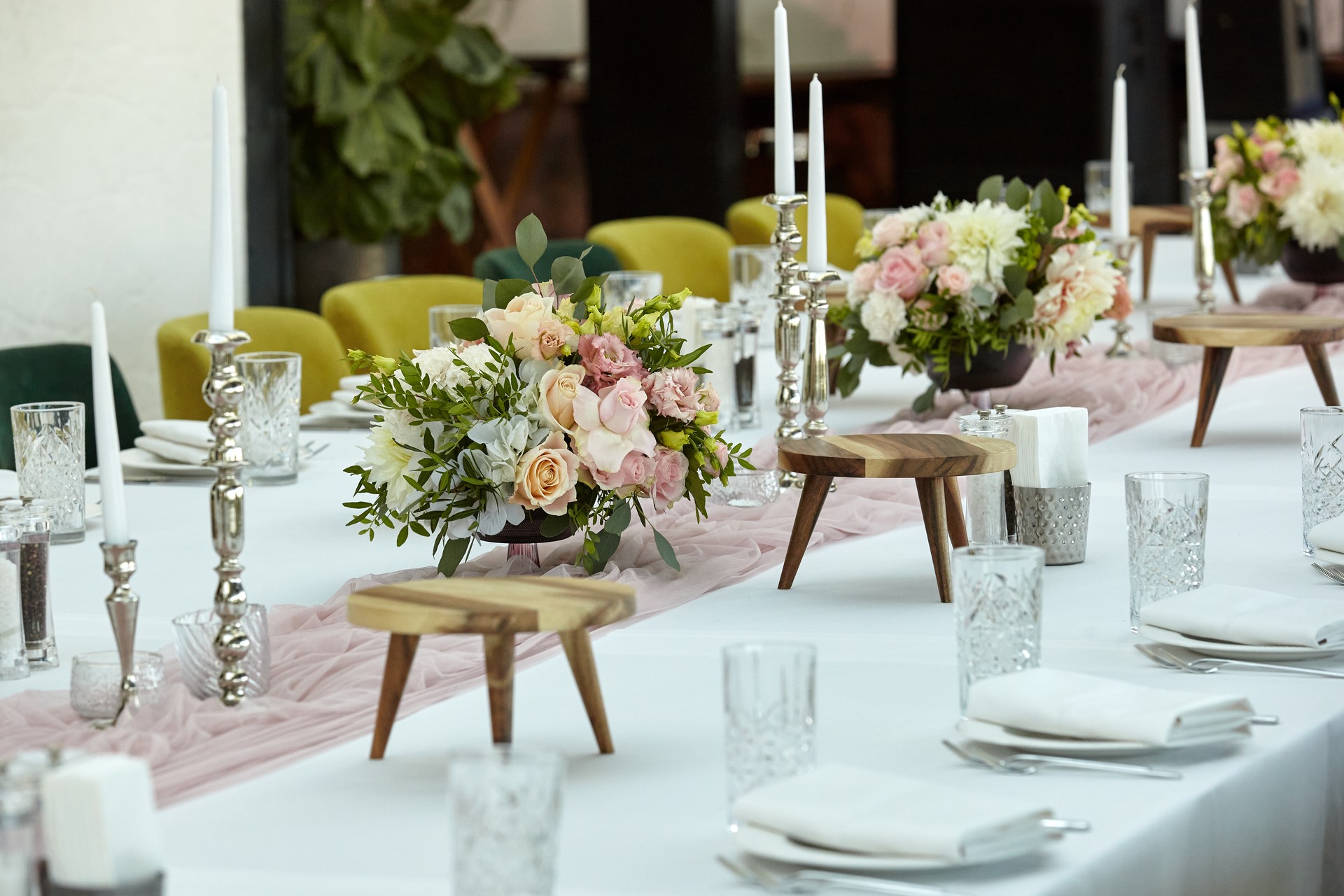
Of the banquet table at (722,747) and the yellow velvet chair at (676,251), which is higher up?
the yellow velvet chair at (676,251)

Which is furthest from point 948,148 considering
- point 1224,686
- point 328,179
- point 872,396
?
point 1224,686

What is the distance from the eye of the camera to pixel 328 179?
19.4 feet

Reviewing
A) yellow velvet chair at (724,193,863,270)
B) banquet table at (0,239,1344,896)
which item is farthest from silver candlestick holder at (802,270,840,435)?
yellow velvet chair at (724,193,863,270)

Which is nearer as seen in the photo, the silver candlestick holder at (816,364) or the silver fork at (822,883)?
the silver fork at (822,883)

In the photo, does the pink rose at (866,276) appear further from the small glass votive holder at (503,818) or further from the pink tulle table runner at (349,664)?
the small glass votive holder at (503,818)

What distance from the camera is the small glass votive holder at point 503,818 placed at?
0.86 m

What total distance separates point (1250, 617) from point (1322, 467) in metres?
0.46

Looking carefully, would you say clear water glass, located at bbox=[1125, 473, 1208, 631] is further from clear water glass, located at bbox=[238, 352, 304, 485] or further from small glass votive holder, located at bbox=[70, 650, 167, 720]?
clear water glass, located at bbox=[238, 352, 304, 485]

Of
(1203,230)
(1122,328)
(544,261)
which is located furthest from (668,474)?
(544,261)

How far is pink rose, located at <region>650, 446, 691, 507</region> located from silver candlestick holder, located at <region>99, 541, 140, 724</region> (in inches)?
20.3

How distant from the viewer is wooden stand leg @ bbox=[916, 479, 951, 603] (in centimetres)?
169

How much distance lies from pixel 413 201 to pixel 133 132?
6.77 feet

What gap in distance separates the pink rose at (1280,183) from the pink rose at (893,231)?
129 centimetres

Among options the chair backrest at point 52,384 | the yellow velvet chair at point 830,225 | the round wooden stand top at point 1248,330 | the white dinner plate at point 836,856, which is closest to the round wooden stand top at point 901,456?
the white dinner plate at point 836,856
